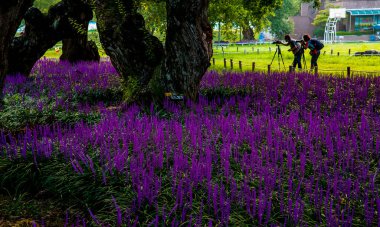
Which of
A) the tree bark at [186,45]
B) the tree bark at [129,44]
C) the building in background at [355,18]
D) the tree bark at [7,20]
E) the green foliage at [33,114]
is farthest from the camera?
the building in background at [355,18]

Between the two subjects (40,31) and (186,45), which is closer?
(186,45)

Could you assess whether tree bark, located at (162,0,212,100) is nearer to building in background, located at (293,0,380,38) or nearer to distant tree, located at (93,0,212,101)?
distant tree, located at (93,0,212,101)

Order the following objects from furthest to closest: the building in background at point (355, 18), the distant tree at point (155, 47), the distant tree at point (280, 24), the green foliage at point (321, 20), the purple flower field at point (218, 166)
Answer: the building in background at point (355, 18) < the green foliage at point (321, 20) < the distant tree at point (280, 24) < the distant tree at point (155, 47) < the purple flower field at point (218, 166)

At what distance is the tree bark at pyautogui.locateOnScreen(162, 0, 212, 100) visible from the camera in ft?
31.8

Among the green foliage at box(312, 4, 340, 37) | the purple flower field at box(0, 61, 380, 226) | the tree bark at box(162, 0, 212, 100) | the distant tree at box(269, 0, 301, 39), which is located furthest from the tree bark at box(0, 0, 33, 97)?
the green foliage at box(312, 4, 340, 37)

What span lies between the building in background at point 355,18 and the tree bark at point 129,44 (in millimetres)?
80431

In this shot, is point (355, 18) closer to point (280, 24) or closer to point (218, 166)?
point (280, 24)

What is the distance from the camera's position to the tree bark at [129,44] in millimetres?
10039

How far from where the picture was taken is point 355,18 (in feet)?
292

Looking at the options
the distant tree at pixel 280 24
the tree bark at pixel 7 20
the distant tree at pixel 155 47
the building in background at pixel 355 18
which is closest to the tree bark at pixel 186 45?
the distant tree at pixel 155 47

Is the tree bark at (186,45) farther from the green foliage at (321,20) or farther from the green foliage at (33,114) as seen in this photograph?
the green foliage at (321,20)

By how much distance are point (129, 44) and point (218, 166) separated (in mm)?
5495

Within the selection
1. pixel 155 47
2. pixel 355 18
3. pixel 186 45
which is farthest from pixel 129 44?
pixel 355 18

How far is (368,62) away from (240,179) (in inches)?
959
